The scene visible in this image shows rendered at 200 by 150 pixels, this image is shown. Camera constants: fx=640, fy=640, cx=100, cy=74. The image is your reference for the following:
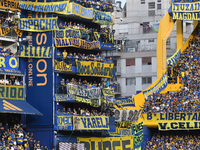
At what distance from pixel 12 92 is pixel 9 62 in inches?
96.9

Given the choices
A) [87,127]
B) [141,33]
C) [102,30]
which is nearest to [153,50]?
[141,33]

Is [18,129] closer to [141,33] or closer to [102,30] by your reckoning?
[102,30]

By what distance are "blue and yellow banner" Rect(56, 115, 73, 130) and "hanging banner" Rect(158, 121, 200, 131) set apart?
47.0 ft

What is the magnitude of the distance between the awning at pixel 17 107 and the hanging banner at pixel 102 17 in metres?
10.6

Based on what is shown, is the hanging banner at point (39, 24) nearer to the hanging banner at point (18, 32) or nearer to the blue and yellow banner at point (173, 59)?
the hanging banner at point (18, 32)

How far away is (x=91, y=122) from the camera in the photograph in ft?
172

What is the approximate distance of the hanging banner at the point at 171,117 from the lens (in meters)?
61.9

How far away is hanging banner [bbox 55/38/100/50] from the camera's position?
5181 centimetres

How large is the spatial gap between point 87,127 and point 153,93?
16.3 meters

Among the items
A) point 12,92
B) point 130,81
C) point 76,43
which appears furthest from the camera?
point 130,81

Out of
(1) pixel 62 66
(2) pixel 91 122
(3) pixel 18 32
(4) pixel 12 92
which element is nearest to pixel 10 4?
(3) pixel 18 32

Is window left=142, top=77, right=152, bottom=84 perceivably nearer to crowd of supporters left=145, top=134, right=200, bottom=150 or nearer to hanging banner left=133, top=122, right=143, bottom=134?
crowd of supporters left=145, top=134, right=200, bottom=150

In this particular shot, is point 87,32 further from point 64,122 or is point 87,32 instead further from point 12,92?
point 12,92

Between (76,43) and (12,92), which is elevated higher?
(76,43)
